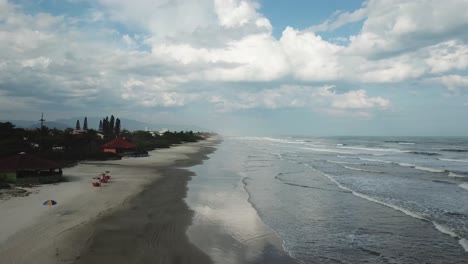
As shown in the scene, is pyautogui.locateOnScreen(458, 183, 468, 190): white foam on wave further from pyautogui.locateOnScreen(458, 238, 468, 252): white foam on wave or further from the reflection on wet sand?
the reflection on wet sand

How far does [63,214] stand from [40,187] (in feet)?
24.4

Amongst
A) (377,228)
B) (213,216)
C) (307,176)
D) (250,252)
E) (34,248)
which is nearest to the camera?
(34,248)

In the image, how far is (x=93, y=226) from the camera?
13648 millimetres

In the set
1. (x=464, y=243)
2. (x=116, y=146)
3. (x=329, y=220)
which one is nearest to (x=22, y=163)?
(x=329, y=220)

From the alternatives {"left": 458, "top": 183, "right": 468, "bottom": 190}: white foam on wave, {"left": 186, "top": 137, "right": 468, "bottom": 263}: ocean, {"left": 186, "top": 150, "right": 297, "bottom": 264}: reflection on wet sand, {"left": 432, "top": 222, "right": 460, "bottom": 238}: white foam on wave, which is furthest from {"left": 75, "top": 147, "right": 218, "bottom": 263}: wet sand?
{"left": 458, "top": 183, "right": 468, "bottom": 190}: white foam on wave

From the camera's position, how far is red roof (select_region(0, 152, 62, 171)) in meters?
22.1

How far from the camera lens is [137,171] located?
31.4 metres

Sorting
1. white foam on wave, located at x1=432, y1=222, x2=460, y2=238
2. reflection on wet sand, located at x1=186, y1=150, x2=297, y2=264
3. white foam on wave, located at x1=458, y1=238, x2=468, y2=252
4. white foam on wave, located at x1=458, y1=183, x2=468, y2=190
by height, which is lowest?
reflection on wet sand, located at x1=186, y1=150, x2=297, y2=264

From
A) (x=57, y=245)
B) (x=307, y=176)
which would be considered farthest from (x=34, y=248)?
(x=307, y=176)

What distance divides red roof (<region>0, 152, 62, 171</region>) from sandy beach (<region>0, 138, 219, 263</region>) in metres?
1.89

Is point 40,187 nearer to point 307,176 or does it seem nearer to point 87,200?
point 87,200

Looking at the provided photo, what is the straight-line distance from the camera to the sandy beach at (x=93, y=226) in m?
10.6

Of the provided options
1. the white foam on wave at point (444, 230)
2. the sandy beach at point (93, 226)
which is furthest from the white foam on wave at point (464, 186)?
the sandy beach at point (93, 226)

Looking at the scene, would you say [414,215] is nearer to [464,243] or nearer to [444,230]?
[444,230]
